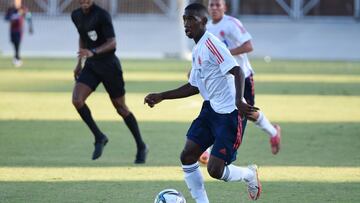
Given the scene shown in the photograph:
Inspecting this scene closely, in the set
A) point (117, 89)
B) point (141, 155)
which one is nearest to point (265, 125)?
point (141, 155)

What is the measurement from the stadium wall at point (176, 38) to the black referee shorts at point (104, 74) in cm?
3133

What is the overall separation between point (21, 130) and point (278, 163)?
5497mm

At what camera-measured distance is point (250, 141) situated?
16.6 meters

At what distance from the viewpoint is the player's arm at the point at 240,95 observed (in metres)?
9.71

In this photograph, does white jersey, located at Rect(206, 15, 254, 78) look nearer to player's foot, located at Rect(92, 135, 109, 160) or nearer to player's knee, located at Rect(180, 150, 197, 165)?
player's foot, located at Rect(92, 135, 109, 160)

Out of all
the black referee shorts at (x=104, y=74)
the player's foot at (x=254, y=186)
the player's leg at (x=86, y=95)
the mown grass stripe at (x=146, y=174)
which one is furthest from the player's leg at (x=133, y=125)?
the player's foot at (x=254, y=186)

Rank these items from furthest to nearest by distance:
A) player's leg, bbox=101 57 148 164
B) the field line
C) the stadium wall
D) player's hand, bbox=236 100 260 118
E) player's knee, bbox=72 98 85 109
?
the stadium wall, the field line, player's leg, bbox=101 57 148 164, player's knee, bbox=72 98 85 109, player's hand, bbox=236 100 260 118

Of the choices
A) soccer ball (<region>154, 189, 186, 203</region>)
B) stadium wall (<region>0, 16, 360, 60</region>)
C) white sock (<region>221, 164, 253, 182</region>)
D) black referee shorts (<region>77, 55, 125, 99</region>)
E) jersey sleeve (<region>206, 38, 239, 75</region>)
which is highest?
jersey sleeve (<region>206, 38, 239, 75</region>)

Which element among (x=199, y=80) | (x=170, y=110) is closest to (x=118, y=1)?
(x=170, y=110)

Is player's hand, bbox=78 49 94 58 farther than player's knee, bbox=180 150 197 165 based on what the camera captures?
Yes

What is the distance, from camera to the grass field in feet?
38.0

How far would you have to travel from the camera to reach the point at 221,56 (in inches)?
395

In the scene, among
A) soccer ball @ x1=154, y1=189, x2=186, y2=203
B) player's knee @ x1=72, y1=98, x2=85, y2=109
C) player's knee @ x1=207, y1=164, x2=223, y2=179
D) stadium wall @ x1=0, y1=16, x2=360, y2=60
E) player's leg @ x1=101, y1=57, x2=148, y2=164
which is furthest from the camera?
stadium wall @ x1=0, y1=16, x2=360, y2=60

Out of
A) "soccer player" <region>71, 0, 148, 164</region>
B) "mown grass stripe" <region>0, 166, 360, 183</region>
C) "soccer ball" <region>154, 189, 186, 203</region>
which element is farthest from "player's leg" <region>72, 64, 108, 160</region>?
"soccer ball" <region>154, 189, 186, 203</region>
